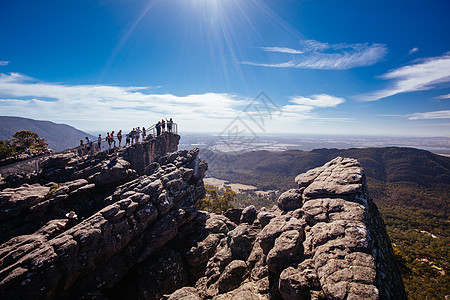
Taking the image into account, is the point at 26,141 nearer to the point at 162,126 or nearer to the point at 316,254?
the point at 162,126

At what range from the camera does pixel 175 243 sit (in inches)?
818

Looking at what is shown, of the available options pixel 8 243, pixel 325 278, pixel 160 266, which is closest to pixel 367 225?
pixel 325 278

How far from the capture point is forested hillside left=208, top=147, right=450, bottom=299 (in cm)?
3816

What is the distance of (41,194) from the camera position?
17.4 m

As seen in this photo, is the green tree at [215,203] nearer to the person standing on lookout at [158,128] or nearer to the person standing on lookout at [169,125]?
the person standing on lookout at [169,125]

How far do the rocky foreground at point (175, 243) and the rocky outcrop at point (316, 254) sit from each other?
0.20 ft

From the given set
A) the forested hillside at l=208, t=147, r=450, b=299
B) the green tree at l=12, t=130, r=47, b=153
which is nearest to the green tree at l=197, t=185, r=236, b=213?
the forested hillside at l=208, t=147, r=450, b=299

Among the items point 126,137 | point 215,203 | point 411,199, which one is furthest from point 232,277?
point 411,199

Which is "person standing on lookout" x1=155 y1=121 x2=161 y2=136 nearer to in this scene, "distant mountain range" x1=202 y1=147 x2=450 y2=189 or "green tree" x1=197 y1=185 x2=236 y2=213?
"green tree" x1=197 y1=185 x2=236 y2=213

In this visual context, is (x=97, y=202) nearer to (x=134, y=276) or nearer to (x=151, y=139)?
(x=134, y=276)

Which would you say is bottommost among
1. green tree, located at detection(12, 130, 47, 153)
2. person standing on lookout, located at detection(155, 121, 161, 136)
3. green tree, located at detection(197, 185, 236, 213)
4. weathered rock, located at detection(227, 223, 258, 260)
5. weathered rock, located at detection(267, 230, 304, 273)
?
green tree, located at detection(197, 185, 236, 213)

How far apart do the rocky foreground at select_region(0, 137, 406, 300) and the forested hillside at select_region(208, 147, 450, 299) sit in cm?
Result: 2405

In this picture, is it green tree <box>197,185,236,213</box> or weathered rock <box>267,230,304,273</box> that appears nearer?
weathered rock <box>267,230,304,273</box>

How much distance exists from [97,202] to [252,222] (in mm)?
18125
